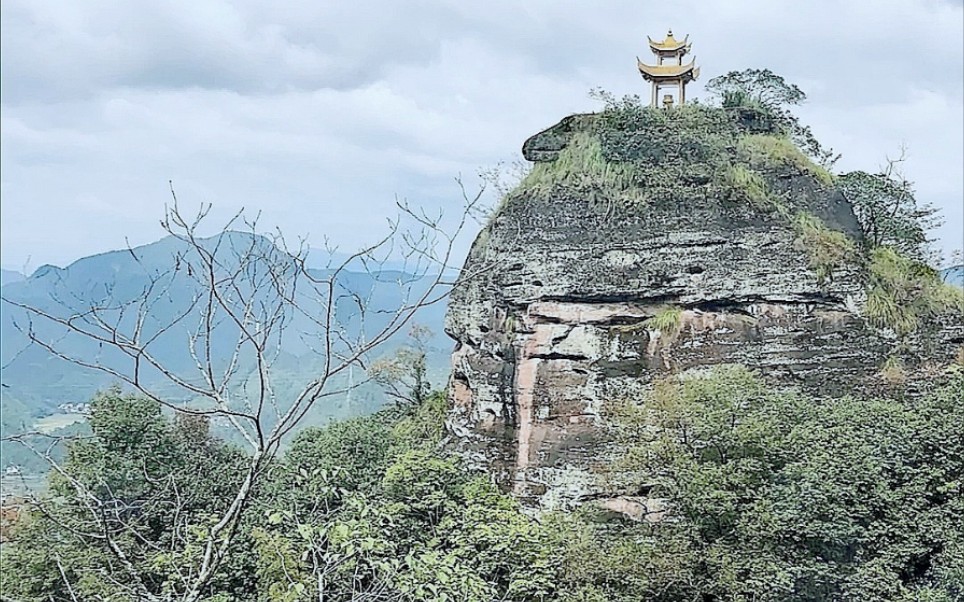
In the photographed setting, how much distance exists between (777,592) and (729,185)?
21.3ft

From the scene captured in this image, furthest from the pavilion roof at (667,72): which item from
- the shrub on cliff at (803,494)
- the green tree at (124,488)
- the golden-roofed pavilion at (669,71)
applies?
the green tree at (124,488)

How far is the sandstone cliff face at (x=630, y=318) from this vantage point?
12789 mm

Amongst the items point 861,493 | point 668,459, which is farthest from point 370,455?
point 861,493

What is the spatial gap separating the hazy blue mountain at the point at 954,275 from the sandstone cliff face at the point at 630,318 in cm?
243

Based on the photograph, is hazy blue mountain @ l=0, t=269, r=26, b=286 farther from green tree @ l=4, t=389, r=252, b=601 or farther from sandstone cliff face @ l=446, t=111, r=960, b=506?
sandstone cliff face @ l=446, t=111, r=960, b=506

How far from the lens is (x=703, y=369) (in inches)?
499

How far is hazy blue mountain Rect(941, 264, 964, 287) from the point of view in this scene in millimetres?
14367

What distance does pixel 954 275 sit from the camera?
14.9 meters

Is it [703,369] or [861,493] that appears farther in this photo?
[703,369]

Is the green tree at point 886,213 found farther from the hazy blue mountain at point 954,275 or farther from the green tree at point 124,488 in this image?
the green tree at point 124,488

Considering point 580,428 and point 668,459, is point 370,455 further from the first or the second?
point 668,459

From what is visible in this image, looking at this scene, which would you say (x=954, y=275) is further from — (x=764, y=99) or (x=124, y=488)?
(x=124, y=488)

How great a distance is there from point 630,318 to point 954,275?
6425 millimetres

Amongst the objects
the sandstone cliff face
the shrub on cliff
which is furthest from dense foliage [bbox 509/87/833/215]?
the shrub on cliff
